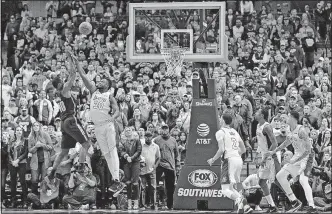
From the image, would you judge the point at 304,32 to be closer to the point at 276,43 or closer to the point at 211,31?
the point at 276,43

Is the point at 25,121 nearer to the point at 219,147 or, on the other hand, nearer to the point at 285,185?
the point at 219,147

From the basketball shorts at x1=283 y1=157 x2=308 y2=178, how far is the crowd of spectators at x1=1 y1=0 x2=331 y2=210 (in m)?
0.86

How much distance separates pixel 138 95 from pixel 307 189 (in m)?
5.52

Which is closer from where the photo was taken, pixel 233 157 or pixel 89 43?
pixel 233 157

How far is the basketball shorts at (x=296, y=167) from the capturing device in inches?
731

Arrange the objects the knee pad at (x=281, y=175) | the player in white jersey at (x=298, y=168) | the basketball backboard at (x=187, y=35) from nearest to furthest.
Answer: the player in white jersey at (x=298, y=168) → the knee pad at (x=281, y=175) → the basketball backboard at (x=187, y=35)

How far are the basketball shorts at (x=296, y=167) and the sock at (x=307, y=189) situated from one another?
0.11 metres

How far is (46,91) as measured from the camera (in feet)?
76.5

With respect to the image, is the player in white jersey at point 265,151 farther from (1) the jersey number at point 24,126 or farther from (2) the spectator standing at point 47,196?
(1) the jersey number at point 24,126

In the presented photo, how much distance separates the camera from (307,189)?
60.5 feet

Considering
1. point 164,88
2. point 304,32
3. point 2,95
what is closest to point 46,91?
point 2,95

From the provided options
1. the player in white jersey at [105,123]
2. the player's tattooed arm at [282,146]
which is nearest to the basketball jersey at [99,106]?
the player in white jersey at [105,123]

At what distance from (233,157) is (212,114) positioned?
1575 millimetres

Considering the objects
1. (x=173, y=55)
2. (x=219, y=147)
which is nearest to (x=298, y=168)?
(x=219, y=147)
